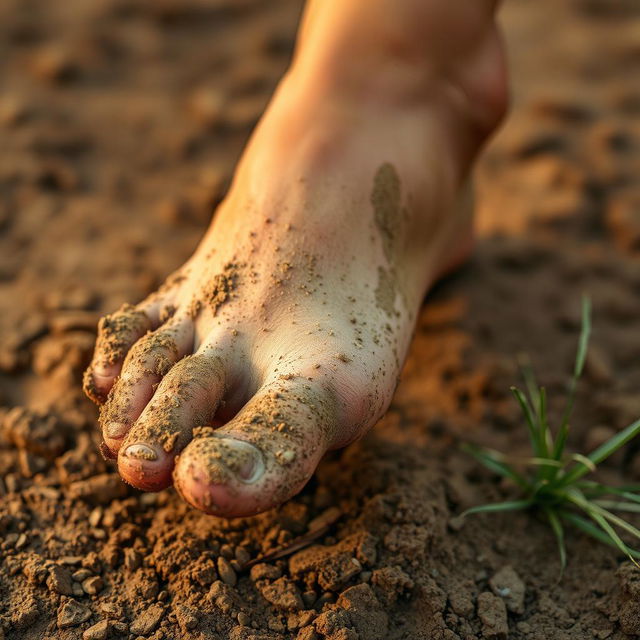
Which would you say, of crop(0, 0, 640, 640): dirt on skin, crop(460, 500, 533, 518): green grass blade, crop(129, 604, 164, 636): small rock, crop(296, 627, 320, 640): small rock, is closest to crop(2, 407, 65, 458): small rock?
crop(0, 0, 640, 640): dirt on skin

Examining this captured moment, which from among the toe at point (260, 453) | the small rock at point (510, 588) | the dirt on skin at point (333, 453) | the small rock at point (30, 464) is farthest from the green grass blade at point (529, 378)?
the small rock at point (30, 464)

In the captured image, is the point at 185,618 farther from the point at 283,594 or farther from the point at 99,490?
the point at 99,490

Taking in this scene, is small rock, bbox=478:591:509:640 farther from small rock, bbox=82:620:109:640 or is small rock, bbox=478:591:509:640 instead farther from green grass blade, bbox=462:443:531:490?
small rock, bbox=82:620:109:640

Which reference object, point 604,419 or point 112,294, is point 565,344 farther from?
point 112,294

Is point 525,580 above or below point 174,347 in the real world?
below

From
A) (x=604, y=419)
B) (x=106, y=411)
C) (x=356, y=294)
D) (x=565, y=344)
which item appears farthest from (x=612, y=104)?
(x=106, y=411)

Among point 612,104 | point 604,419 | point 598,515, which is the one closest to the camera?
point 598,515

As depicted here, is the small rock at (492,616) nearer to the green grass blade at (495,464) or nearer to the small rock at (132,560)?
the green grass blade at (495,464)
